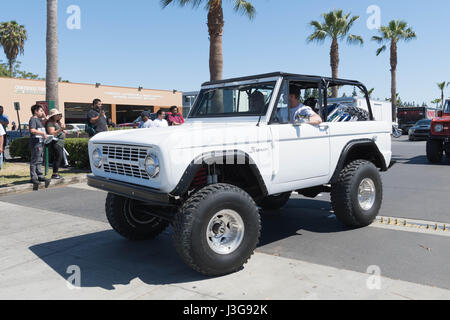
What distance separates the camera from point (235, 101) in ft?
16.3

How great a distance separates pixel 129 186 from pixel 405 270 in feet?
8.90

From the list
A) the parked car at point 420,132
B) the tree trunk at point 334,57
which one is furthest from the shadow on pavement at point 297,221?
the tree trunk at point 334,57

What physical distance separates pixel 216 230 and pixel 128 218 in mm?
1450

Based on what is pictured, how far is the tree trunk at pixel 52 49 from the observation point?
11.9 metres

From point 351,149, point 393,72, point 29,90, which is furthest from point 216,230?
point 29,90

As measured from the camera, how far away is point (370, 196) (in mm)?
5395

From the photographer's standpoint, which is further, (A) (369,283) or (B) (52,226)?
(B) (52,226)

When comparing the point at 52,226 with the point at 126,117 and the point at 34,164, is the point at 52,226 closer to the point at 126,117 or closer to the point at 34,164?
the point at 34,164

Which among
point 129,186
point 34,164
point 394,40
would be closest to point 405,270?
point 129,186

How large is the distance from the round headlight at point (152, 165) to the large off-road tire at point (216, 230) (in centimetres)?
39

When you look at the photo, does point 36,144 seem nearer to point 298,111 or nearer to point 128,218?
point 128,218

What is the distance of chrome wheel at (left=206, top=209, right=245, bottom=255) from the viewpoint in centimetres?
378

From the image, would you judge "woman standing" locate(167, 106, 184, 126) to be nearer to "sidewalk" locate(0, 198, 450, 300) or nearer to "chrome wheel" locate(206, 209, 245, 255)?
"sidewalk" locate(0, 198, 450, 300)
